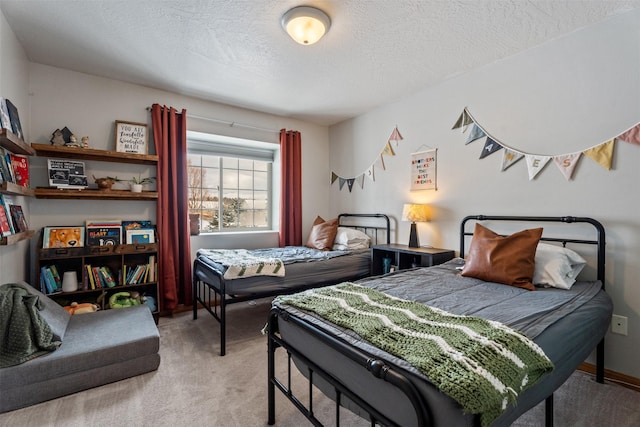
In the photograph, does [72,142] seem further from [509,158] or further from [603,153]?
[603,153]

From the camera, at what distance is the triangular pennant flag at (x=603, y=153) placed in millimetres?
2025

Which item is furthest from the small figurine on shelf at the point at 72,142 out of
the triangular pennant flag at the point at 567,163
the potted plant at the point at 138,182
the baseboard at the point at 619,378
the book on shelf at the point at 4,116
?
the baseboard at the point at 619,378

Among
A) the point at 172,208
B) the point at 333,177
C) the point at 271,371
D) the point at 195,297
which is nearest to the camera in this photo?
the point at 271,371

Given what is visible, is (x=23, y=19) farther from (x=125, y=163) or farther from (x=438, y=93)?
(x=438, y=93)

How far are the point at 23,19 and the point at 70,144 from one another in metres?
0.97

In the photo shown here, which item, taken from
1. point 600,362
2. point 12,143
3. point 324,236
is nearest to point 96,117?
point 12,143

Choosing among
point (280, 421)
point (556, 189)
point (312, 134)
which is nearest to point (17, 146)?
point (280, 421)

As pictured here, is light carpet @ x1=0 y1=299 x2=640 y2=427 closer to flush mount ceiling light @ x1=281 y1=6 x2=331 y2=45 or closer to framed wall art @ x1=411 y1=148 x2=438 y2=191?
framed wall art @ x1=411 y1=148 x2=438 y2=191

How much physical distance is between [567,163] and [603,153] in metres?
0.20

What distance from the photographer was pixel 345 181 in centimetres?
428

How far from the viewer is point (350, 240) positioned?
3.58 meters

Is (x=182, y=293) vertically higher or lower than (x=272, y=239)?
lower

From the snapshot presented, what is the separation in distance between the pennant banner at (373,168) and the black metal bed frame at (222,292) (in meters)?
0.45

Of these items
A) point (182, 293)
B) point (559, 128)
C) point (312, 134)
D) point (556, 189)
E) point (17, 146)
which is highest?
point (312, 134)
